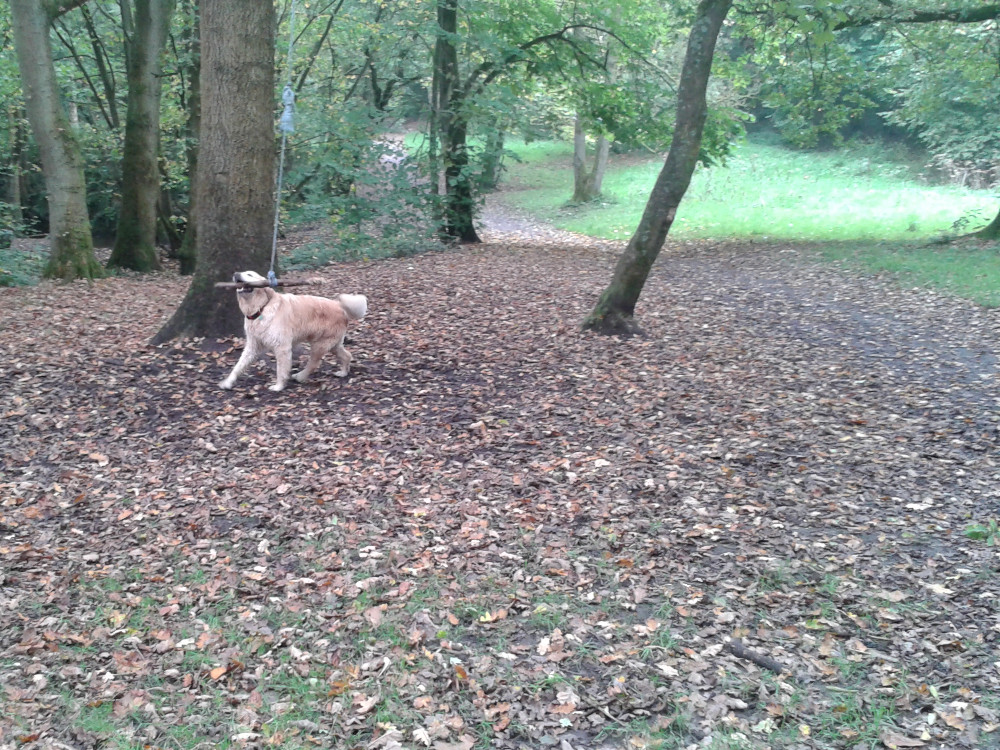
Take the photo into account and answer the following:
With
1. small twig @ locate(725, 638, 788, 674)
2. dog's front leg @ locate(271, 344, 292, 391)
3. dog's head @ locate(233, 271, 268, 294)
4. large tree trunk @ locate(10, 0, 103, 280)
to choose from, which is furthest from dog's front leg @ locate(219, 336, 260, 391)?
large tree trunk @ locate(10, 0, 103, 280)

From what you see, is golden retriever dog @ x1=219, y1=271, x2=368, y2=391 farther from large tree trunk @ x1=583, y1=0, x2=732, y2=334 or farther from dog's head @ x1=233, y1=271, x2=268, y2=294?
large tree trunk @ x1=583, y1=0, x2=732, y2=334

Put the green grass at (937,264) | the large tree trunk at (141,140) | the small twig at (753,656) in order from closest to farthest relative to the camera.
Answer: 1. the small twig at (753,656)
2. the green grass at (937,264)
3. the large tree trunk at (141,140)

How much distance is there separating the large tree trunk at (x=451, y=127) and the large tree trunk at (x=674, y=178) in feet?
29.1

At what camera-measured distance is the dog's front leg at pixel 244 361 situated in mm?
Answer: 7711

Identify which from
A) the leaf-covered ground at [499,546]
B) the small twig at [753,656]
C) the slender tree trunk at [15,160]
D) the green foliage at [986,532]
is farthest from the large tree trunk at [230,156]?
the slender tree trunk at [15,160]

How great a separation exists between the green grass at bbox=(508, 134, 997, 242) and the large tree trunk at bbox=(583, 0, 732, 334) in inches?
371

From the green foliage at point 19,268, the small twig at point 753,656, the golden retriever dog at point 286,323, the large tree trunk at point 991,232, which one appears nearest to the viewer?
the small twig at point 753,656

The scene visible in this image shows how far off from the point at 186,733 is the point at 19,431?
14.3 feet

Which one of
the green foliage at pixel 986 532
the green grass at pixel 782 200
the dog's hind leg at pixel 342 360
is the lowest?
the green foliage at pixel 986 532

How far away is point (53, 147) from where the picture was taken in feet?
42.7

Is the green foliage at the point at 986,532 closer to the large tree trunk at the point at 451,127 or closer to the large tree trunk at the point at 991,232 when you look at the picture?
the large tree trunk at the point at 451,127

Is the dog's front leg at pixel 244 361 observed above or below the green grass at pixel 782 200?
below

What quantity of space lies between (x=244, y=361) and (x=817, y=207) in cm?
2574

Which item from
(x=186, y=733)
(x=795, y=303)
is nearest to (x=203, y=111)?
(x=186, y=733)
